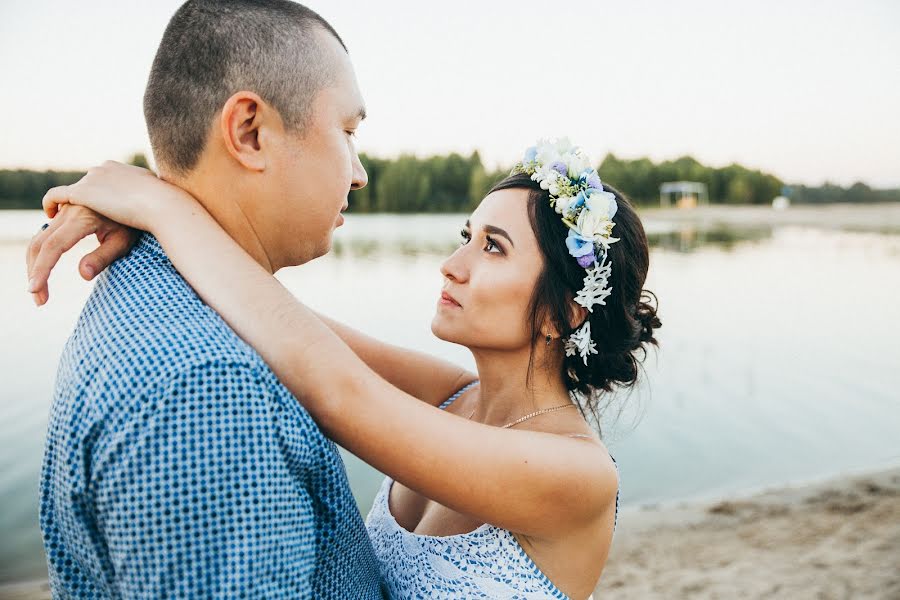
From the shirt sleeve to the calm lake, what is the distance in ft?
8.16

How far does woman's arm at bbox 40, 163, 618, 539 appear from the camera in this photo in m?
1.67

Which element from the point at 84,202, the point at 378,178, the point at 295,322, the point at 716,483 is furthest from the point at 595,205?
the point at 378,178

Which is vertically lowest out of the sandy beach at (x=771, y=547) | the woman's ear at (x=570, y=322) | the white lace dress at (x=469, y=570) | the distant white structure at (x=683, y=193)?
the sandy beach at (x=771, y=547)

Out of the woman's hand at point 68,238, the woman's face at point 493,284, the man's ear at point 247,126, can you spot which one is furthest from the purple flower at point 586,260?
the woman's hand at point 68,238

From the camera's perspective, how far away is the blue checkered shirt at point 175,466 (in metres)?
1.26

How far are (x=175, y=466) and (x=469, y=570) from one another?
5.01 feet

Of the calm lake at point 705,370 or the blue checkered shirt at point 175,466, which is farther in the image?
the calm lake at point 705,370

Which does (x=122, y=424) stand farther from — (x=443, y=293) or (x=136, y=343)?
(x=443, y=293)

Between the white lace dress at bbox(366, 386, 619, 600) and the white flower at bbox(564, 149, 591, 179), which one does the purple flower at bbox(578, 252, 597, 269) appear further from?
the white lace dress at bbox(366, 386, 619, 600)

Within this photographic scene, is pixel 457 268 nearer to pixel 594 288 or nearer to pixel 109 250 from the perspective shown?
pixel 594 288

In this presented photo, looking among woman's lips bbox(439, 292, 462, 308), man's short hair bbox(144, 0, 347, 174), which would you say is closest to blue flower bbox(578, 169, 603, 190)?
woman's lips bbox(439, 292, 462, 308)

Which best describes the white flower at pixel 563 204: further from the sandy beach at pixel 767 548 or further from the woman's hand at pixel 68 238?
the sandy beach at pixel 767 548

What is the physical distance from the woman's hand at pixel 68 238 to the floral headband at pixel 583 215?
5.94ft

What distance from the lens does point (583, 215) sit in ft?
9.82
